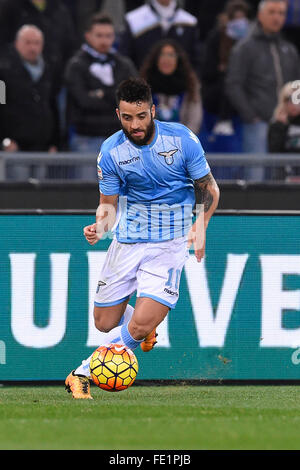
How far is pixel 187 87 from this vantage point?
1269 centimetres

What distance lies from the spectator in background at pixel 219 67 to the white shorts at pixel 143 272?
439 centimetres

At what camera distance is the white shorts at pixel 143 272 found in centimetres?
888

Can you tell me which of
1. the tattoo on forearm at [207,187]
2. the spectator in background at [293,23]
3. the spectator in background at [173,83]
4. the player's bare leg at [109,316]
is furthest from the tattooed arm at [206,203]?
the spectator in background at [293,23]

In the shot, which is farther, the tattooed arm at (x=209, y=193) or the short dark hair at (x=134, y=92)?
the tattooed arm at (x=209, y=193)

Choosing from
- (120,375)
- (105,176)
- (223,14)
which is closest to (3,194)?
(105,176)

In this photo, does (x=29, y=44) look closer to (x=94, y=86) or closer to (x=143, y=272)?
(x=94, y=86)

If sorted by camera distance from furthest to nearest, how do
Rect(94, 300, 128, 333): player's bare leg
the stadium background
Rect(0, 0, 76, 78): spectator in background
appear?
Rect(0, 0, 76, 78): spectator in background, the stadium background, Rect(94, 300, 128, 333): player's bare leg

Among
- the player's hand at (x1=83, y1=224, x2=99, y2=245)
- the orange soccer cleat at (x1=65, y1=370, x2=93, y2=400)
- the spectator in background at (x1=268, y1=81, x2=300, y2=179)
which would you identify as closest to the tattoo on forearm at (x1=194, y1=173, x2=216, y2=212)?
the player's hand at (x1=83, y1=224, x2=99, y2=245)

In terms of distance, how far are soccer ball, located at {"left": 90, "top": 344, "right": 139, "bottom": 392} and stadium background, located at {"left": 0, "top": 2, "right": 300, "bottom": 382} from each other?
69.0 inches

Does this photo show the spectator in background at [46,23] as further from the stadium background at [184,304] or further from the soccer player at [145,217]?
the soccer player at [145,217]

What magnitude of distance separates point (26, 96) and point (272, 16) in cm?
295

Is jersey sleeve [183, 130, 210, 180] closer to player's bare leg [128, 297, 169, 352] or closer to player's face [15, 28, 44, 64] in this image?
player's bare leg [128, 297, 169, 352]

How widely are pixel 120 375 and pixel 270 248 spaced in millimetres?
2577

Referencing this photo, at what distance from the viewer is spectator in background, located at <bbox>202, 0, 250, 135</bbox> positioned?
521 inches
